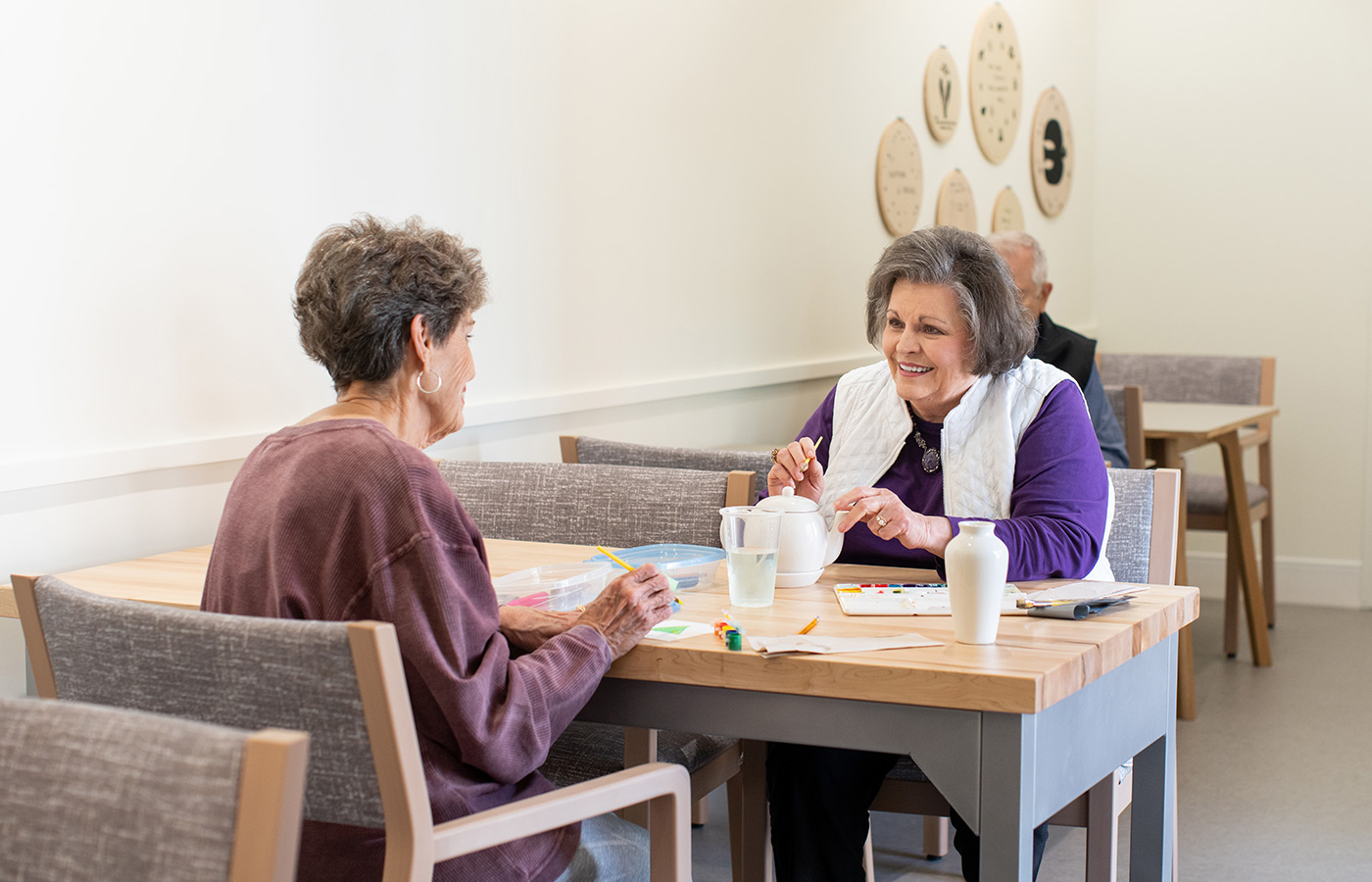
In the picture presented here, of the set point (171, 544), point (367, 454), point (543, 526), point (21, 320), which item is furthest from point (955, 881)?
point (21, 320)

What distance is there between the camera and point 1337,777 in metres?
3.20

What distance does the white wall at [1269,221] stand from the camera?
17.1ft

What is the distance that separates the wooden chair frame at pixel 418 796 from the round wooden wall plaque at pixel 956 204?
346 centimetres

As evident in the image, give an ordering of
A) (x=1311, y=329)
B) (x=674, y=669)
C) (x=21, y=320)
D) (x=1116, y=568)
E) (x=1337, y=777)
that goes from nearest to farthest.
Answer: (x=674, y=669) < (x=21, y=320) < (x=1116, y=568) < (x=1337, y=777) < (x=1311, y=329)

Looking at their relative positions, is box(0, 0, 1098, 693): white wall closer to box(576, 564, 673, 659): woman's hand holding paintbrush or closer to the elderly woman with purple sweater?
the elderly woman with purple sweater

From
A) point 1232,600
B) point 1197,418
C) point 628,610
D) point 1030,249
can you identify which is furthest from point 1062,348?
point 628,610

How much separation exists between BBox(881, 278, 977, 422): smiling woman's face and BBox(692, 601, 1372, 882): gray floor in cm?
106

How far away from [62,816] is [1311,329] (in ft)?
17.5

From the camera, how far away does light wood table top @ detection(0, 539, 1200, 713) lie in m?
1.32

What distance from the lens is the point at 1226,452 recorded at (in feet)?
13.9

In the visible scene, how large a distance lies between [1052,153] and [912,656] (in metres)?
4.42

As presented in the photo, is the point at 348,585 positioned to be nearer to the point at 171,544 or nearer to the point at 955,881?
the point at 171,544

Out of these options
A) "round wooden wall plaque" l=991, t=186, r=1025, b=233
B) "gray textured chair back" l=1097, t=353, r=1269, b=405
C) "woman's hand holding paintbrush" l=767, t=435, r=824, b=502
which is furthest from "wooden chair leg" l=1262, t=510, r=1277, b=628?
"woman's hand holding paintbrush" l=767, t=435, r=824, b=502

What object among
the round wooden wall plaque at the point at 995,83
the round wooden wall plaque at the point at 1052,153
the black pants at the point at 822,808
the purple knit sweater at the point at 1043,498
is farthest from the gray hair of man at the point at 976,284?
the round wooden wall plaque at the point at 1052,153
